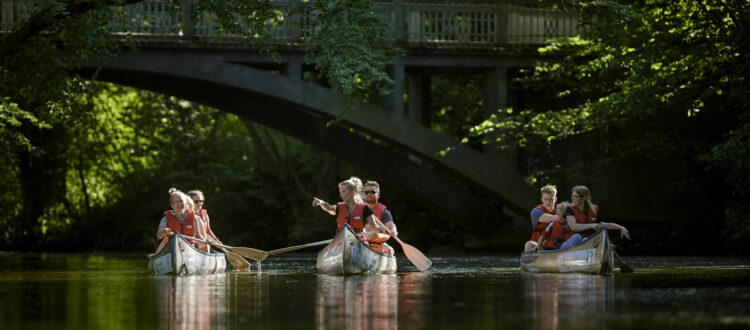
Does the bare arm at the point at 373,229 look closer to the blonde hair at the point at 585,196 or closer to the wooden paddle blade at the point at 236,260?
the blonde hair at the point at 585,196

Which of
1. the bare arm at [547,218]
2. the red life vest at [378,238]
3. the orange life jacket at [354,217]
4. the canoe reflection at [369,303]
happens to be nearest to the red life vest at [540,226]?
the bare arm at [547,218]

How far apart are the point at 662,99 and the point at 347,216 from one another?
803 centimetres

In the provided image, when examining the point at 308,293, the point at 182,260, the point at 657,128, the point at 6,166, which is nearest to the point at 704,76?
the point at 657,128

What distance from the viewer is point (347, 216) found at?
1491 cm

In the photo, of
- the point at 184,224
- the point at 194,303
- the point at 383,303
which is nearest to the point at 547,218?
the point at 184,224

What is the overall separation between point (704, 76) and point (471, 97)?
47.3 feet

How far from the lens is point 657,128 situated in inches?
996

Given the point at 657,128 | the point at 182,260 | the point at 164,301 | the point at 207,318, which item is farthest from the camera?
the point at 657,128

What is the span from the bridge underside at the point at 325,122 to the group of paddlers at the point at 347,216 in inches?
367

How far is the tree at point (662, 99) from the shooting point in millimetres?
19406

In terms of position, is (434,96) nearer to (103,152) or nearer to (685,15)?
(103,152)

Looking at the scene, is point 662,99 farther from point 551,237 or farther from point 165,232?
point 165,232

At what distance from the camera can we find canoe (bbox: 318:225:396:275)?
14500 millimetres

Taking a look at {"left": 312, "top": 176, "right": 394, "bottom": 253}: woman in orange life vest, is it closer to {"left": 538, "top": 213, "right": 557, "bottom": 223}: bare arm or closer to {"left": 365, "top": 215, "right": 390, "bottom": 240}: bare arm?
{"left": 365, "top": 215, "right": 390, "bottom": 240}: bare arm
